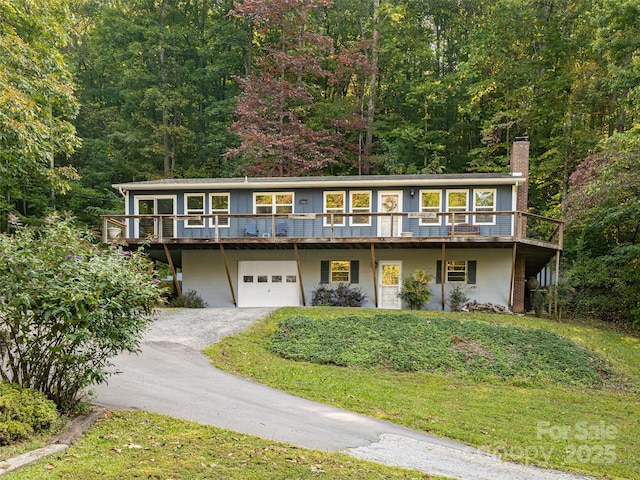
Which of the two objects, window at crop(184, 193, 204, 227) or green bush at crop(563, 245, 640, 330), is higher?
window at crop(184, 193, 204, 227)

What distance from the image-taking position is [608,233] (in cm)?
2152


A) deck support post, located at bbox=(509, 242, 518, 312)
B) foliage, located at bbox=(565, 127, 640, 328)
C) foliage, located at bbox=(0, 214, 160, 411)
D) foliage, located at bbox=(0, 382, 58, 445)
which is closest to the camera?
foliage, located at bbox=(0, 382, 58, 445)

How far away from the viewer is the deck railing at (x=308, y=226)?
658 inches

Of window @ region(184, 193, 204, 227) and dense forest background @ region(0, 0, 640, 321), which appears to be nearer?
window @ region(184, 193, 204, 227)

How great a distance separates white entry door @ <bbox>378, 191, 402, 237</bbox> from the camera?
17.2 meters

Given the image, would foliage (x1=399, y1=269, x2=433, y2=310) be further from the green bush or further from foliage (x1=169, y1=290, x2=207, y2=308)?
foliage (x1=169, y1=290, x2=207, y2=308)

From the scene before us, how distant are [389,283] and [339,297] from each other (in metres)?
2.07

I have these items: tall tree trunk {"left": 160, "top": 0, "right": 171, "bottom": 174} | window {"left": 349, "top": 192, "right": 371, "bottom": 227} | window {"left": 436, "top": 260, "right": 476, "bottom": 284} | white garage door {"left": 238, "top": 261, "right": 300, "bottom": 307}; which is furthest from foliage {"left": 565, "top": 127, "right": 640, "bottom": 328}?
tall tree trunk {"left": 160, "top": 0, "right": 171, "bottom": 174}

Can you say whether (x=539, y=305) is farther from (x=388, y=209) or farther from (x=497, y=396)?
(x=497, y=396)

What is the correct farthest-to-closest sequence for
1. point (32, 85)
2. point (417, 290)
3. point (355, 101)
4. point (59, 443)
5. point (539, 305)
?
point (355, 101)
point (539, 305)
point (417, 290)
point (32, 85)
point (59, 443)

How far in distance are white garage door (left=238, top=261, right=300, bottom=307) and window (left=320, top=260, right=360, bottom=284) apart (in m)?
1.12

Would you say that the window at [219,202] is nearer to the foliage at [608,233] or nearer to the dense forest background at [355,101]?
the dense forest background at [355,101]

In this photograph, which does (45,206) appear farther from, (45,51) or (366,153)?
(366,153)

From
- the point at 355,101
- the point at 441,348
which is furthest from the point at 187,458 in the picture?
the point at 355,101
